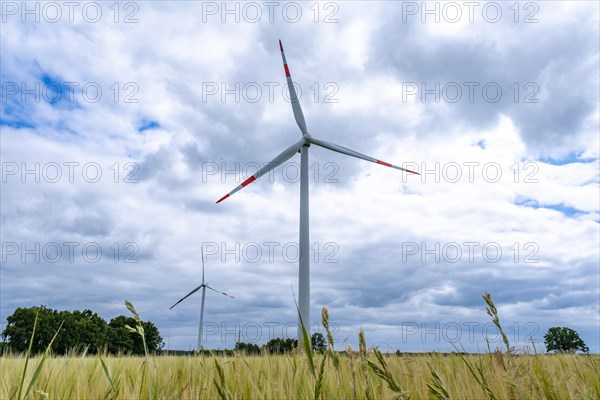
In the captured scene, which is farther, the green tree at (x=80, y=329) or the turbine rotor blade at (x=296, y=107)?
the green tree at (x=80, y=329)

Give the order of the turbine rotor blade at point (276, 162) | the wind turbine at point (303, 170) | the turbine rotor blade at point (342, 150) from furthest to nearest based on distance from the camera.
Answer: the turbine rotor blade at point (342, 150) < the turbine rotor blade at point (276, 162) < the wind turbine at point (303, 170)

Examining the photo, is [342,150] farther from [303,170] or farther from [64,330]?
A: [64,330]

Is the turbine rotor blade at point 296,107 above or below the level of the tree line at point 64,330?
above

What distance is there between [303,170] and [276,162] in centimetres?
184

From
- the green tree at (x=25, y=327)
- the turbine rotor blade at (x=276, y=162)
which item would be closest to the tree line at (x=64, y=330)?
the green tree at (x=25, y=327)

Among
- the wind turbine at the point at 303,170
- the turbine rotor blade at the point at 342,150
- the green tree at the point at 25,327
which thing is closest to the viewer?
the wind turbine at the point at 303,170

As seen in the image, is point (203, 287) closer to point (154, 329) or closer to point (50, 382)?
point (50, 382)

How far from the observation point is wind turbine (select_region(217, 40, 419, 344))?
28219 millimetres

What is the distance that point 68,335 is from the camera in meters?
86.5

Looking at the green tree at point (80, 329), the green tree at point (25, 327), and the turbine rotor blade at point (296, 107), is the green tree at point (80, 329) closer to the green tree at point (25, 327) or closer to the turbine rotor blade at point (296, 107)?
the green tree at point (25, 327)

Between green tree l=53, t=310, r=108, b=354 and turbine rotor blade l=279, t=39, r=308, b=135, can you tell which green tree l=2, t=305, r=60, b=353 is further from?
turbine rotor blade l=279, t=39, r=308, b=135

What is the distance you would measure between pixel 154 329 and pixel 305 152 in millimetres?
86074

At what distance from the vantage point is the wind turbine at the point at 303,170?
28219 millimetres

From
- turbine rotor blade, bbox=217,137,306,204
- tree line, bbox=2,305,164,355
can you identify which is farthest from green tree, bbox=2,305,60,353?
turbine rotor blade, bbox=217,137,306,204
